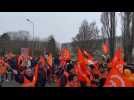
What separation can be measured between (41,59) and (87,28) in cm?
75

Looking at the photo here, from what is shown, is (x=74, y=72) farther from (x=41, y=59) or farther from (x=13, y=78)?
(x=13, y=78)

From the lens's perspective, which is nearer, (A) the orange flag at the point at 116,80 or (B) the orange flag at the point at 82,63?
(A) the orange flag at the point at 116,80

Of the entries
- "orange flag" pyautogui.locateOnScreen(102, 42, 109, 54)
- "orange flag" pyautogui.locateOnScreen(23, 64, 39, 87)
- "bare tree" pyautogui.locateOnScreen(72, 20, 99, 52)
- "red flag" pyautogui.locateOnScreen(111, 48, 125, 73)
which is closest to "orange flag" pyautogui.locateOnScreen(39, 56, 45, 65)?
"orange flag" pyautogui.locateOnScreen(23, 64, 39, 87)

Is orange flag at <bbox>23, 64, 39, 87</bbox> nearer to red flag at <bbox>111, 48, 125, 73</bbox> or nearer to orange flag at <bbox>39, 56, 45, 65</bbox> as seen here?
orange flag at <bbox>39, 56, 45, 65</bbox>

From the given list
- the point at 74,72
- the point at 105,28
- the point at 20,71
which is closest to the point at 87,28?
the point at 105,28

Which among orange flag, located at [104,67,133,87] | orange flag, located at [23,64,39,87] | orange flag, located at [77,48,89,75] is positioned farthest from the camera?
orange flag, located at [77,48,89,75]

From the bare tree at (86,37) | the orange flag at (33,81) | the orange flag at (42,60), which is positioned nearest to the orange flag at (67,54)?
the bare tree at (86,37)

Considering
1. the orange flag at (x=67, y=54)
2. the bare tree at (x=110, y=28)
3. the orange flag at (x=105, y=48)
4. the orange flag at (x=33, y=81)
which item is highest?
the bare tree at (x=110, y=28)

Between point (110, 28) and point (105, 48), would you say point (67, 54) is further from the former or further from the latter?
point (110, 28)

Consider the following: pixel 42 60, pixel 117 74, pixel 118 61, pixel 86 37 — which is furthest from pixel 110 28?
pixel 42 60

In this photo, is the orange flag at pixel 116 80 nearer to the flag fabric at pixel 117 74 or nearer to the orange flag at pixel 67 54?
the flag fabric at pixel 117 74

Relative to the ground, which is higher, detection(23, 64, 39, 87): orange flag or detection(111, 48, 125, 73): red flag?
detection(111, 48, 125, 73): red flag

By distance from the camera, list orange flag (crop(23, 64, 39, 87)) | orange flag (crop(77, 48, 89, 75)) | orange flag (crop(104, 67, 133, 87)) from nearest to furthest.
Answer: orange flag (crop(104, 67, 133, 87)), orange flag (crop(23, 64, 39, 87)), orange flag (crop(77, 48, 89, 75))
